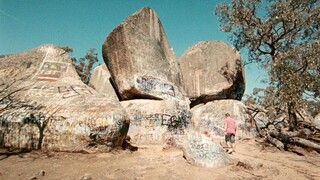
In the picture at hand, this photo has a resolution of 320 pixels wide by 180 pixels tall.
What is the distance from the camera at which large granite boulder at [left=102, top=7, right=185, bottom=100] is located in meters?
10.3

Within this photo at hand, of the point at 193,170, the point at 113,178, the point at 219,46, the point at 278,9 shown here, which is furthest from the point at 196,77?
the point at 113,178

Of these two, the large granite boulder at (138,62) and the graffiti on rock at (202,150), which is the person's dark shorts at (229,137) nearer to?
the graffiti on rock at (202,150)

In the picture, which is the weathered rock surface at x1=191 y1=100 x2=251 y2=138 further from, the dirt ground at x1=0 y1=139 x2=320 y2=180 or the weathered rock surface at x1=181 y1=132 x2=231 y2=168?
the weathered rock surface at x1=181 y1=132 x2=231 y2=168

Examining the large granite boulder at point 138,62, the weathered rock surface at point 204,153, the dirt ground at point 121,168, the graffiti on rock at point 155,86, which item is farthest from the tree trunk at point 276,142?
the weathered rock surface at point 204,153

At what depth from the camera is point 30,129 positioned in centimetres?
632

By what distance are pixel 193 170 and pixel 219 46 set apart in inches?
378

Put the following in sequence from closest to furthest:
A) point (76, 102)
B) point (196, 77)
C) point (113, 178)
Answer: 1. point (113, 178)
2. point (76, 102)
3. point (196, 77)

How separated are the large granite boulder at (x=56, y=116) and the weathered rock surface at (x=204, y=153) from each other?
6.20 ft

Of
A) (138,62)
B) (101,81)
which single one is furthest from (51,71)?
(101,81)

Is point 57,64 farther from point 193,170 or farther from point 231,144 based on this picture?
point 231,144

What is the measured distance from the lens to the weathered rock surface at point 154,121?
372 inches

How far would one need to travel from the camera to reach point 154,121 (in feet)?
31.7

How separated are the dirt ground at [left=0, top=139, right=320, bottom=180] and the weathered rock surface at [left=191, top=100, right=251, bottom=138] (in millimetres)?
5075

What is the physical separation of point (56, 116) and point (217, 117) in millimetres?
7978
